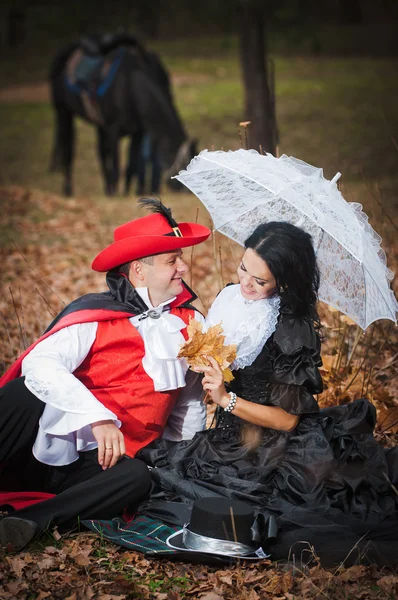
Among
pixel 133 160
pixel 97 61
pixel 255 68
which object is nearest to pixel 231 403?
pixel 133 160

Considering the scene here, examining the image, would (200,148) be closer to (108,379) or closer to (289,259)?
(108,379)

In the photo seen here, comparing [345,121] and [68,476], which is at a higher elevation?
[345,121]

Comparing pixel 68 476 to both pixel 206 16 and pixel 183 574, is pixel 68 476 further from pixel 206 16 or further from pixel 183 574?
pixel 206 16

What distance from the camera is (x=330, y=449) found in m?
3.41

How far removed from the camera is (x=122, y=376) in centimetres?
364

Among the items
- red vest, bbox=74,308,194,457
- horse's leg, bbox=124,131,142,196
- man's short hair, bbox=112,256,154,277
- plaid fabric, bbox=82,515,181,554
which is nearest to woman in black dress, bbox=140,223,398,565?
plaid fabric, bbox=82,515,181,554

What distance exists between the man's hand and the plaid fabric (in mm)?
308

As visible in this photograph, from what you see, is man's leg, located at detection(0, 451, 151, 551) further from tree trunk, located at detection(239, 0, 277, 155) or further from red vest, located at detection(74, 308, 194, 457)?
tree trunk, located at detection(239, 0, 277, 155)

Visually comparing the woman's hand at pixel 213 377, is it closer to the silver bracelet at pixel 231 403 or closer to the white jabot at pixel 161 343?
the silver bracelet at pixel 231 403

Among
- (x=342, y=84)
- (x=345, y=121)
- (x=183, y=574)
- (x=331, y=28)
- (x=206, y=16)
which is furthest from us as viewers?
(x=206, y=16)

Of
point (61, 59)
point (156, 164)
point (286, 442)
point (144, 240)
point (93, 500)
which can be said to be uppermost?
point (61, 59)

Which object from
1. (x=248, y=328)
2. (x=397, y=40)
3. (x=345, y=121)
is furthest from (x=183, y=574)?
(x=397, y=40)

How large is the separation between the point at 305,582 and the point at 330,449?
58cm

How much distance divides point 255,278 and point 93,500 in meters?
1.19
